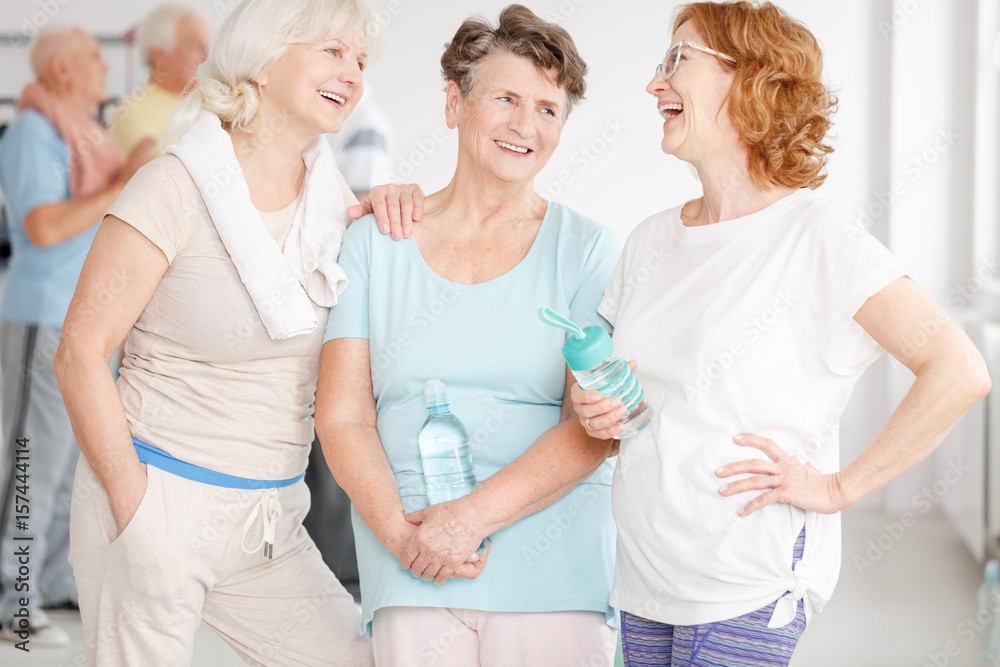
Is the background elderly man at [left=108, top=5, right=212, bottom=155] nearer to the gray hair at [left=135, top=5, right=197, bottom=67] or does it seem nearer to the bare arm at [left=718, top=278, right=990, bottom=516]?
the gray hair at [left=135, top=5, right=197, bottom=67]

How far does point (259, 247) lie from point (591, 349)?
542mm

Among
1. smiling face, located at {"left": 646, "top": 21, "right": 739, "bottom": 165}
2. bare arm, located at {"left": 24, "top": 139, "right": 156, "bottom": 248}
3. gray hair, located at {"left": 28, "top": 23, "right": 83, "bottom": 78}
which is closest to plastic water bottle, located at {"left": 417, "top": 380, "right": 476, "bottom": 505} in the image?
smiling face, located at {"left": 646, "top": 21, "right": 739, "bottom": 165}

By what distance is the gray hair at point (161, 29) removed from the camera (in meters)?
2.91

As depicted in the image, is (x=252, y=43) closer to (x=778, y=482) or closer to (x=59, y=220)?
(x=778, y=482)

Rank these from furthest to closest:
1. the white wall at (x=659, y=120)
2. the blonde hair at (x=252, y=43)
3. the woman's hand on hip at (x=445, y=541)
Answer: the white wall at (x=659, y=120) → the blonde hair at (x=252, y=43) → the woman's hand on hip at (x=445, y=541)

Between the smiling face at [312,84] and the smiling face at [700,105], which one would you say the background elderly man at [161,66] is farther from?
the smiling face at [700,105]

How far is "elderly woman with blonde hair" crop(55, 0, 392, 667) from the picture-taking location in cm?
124

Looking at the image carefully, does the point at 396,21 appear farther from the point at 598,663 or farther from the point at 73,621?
the point at 598,663

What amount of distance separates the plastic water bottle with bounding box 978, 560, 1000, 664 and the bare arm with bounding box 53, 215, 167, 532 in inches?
94.3

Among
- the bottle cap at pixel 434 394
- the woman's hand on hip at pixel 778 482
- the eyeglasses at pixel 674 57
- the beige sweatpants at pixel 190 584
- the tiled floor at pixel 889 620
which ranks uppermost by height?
the eyeglasses at pixel 674 57

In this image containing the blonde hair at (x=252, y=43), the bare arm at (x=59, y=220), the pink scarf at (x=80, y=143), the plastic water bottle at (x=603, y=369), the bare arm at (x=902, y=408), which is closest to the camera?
the bare arm at (x=902, y=408)

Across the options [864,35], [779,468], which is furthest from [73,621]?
[864,35]

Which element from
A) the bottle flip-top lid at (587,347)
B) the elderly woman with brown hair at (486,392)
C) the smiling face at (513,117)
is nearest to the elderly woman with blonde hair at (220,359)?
the elderly woman with brown hair at (486,392)

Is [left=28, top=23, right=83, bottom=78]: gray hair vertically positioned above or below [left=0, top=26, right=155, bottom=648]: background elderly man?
above
